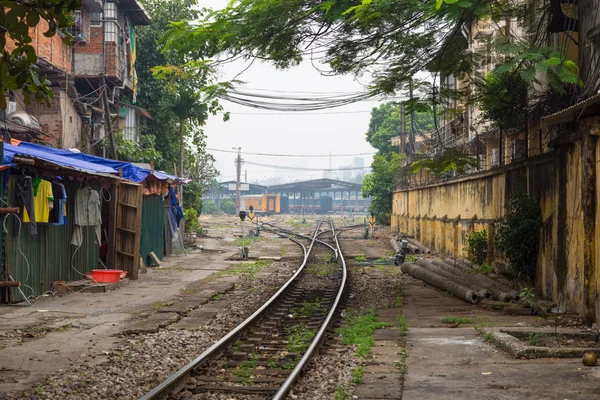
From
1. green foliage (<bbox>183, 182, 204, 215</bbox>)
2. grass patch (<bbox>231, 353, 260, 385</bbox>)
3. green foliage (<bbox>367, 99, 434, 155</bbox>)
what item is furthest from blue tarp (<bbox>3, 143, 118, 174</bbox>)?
green foliage (<bbox>367, 99, 434, 155</bbox>)

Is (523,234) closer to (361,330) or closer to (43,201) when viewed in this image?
(361,330)

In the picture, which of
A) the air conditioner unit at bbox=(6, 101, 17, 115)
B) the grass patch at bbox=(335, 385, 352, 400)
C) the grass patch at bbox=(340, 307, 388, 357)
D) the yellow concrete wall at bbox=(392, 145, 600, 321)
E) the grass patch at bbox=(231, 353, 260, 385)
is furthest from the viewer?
the air conditioner unit at bbox=(6, 101, 17, 115)

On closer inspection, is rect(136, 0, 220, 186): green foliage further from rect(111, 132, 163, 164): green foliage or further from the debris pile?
the debris pile

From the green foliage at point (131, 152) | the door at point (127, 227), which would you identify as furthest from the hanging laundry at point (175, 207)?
the door at point (127, 227)

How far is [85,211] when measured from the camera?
16.9 meters

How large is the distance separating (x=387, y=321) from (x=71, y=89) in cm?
1706

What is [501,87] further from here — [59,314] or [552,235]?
[59,314]

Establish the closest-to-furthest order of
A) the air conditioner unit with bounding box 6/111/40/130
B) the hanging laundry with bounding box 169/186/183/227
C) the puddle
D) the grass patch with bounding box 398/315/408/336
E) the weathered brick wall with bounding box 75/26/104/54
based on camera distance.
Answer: the puddle < the grass patch with bounding box 398/315/408/336 < the air conditioner unit with bounding box 6/111/40/130 < the weathered brick wall with bounding box 75/26/104/54 < the hanging laundry with bounding box 169/186/183/227

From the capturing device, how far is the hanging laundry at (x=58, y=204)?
50.1ft

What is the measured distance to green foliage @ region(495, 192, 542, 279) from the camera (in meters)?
14.7

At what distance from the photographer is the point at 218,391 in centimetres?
749

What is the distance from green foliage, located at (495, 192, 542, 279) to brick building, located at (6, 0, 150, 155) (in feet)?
47.2

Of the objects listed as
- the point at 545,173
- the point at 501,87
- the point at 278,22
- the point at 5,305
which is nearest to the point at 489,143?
the point at 501,87

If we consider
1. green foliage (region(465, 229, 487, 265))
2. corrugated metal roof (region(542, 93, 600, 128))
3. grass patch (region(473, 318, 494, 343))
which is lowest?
grass patch (region(473, 318, 494, 343))
